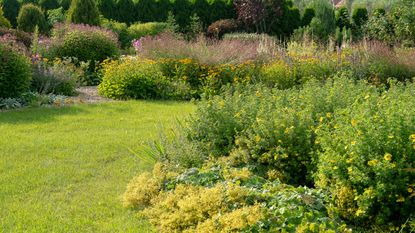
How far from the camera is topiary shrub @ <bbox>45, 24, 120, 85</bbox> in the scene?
1415cm

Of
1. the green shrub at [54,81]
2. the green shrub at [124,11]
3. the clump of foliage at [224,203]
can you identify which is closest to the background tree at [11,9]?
the green shrub at [124,11]

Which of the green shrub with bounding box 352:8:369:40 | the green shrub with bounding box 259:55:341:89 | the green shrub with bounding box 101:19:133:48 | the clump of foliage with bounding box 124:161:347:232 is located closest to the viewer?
the clump of foliage with bounding box 124:161:347:232

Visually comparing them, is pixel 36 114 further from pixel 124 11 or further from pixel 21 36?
pixel 124 11

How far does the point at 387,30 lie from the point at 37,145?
16.9m

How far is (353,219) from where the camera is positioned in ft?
14.9

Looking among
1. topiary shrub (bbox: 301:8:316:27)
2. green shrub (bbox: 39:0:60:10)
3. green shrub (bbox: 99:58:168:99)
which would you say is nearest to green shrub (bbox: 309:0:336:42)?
topiary shrub (bbox: 301:8:316:27)

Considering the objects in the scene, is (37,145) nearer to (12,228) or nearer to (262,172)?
(12,228)

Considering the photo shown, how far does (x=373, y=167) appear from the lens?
14.0 ft

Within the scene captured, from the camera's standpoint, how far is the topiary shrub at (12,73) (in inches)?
404

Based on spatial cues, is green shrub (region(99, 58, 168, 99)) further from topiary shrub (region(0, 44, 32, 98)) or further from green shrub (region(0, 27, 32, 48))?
green shrub (region(0, 27, 32, 48))

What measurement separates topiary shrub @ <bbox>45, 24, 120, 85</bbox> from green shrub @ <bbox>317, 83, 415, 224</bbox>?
9752 mm

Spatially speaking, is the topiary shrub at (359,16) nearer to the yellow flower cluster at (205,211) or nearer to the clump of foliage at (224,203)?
the clump of foliage at (224,203)

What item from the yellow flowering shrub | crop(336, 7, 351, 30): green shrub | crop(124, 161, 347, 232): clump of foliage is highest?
crop(124, 161, 347, 232): clump of foliage

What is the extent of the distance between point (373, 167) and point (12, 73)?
7.75 m
